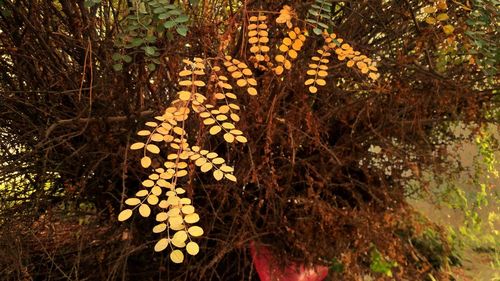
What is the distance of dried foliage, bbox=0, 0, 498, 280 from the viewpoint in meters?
1.71

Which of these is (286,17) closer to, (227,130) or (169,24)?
(169,24)

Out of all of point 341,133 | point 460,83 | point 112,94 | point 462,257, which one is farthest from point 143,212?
point 462,257

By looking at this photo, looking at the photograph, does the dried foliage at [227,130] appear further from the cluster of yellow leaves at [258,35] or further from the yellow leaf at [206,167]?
the yellow leaf at [206,167]

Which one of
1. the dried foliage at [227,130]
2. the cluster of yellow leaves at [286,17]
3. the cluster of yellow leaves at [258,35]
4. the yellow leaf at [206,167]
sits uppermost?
the cluster of yellow leaves at [286,17]

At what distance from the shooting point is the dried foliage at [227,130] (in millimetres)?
1705

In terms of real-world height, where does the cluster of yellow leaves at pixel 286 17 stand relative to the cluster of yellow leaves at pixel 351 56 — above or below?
above

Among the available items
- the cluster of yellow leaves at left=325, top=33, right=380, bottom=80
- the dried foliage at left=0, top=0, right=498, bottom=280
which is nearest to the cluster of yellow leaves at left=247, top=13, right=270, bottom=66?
the dried foliage at left=0, top=0, right=498, bottom=280

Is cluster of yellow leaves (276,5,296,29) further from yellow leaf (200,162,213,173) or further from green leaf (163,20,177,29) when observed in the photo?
yellow leaf (200,162,213,173)

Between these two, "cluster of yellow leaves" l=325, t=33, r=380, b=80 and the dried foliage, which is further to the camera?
the dried foliage

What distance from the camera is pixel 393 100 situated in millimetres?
2213

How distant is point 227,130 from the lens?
1730mm

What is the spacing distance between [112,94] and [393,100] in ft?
3.97

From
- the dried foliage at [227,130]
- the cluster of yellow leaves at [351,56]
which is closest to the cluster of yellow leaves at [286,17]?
the dried foliage at [227,130]

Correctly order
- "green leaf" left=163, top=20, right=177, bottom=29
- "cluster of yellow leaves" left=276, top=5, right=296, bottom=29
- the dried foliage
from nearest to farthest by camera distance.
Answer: "green leaf" left=163, top=20, right=177, bottom=29
"cluster of yellow leaves" left=276, top=5, right=296, bottom=29
the dried foliage
